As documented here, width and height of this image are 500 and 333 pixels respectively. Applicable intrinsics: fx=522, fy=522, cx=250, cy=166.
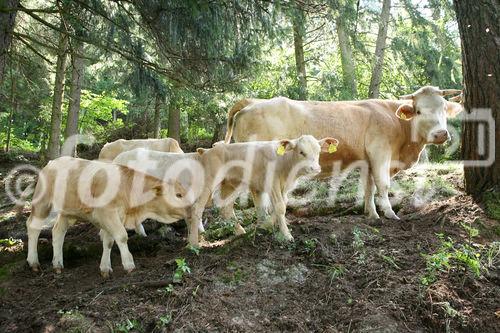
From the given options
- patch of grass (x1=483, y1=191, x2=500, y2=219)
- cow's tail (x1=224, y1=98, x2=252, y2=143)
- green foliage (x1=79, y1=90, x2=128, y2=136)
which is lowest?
patch of grass (x1=483, y1=191, x2=500, y2=219)

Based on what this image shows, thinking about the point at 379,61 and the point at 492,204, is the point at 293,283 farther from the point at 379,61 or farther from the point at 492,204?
the point at 379,61

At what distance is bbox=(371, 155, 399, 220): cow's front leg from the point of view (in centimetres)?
815

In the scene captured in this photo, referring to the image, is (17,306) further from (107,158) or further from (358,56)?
(358,56)

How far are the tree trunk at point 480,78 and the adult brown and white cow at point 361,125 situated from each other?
681mm

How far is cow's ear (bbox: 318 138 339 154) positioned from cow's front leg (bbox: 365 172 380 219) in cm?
139

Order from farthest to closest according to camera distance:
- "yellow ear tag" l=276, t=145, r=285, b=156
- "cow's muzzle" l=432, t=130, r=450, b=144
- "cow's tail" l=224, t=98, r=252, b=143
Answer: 1. "cow's tail" l=224, t=98, r=252, b=143
2. "cow's muzzle" l=432, t=130, r=450, b=144
3. "yellow ear tag" l=276, t=145, r=285, b=156

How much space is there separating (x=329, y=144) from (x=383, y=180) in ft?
4.63

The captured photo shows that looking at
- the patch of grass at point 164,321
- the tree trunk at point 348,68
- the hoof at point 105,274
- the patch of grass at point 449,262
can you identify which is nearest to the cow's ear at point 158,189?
the hoof at point 105,274

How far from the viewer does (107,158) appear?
1084cm

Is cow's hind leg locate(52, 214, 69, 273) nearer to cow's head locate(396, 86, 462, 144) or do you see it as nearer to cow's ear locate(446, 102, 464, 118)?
cow's head locate(396, 86, 462, 144)

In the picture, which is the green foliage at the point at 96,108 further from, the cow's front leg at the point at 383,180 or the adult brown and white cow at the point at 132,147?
the cow's front leg at the point at 383,180

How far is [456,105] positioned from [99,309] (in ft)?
21.3

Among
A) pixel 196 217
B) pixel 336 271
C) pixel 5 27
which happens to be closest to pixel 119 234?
pixel 196 217

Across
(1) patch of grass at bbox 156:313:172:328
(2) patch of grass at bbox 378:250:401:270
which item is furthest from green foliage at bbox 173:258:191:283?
(2) patch of grass at bbox 378:250:401:270
